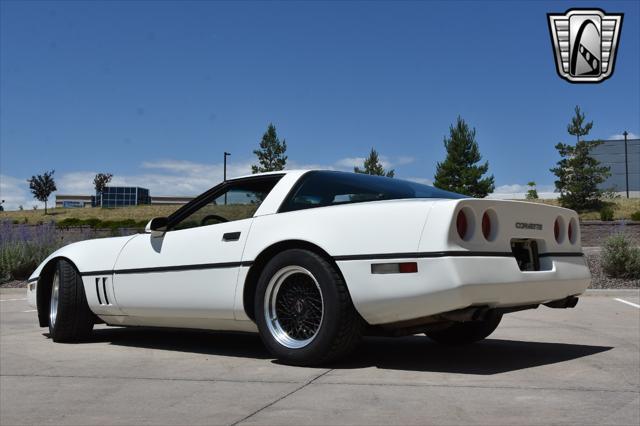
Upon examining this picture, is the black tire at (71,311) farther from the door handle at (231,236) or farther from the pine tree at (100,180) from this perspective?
the pine tree at (100,180)

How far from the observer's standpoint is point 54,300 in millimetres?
5984

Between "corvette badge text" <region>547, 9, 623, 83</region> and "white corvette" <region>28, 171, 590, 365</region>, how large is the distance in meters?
7.99

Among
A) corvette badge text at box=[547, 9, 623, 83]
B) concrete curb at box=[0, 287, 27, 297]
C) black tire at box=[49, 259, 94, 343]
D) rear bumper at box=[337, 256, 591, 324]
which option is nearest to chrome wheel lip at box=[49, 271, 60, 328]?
black tire at box=[49, 259, 94, 343]

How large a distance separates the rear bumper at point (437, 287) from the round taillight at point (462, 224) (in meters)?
0.16

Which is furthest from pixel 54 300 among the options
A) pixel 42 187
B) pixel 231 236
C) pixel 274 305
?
pixel 42 187

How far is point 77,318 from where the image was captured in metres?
5.69

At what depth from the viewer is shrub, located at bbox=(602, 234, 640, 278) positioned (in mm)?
12867

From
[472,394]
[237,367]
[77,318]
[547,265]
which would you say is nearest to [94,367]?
[237,367]

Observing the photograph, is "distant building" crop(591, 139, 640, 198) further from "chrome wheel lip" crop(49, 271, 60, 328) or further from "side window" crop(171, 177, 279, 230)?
"side window" crop(171, 177, 279, 230)

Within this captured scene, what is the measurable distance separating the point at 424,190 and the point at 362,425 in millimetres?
2415

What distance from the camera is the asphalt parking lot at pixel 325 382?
2.99m

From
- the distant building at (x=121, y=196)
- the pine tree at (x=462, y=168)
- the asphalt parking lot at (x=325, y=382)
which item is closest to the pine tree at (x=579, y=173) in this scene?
the pine tree at (x=462, y=168)

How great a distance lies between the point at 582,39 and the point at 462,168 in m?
40.3

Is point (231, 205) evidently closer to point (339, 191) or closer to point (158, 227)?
point (158, 227)
